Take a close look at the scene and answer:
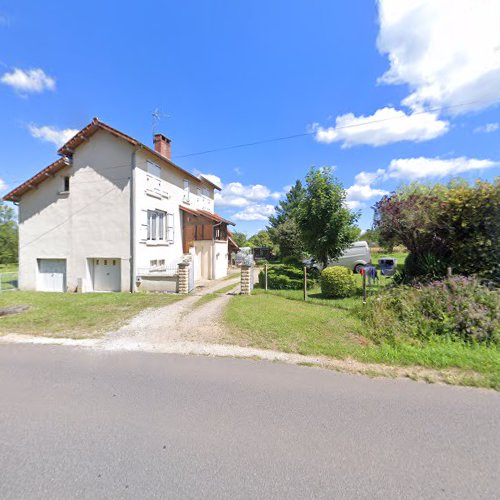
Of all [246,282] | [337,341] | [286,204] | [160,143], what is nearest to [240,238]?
[286,204]

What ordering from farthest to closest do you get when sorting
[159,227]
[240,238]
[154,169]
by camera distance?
1. [240,238]
2. [159,227]
3. [154,169]

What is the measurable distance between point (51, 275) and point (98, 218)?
4.55m

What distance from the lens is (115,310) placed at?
8.48m

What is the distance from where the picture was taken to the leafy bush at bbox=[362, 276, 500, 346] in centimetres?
498

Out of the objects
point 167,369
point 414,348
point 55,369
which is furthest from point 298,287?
point 55,369

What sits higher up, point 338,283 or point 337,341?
point 338,283

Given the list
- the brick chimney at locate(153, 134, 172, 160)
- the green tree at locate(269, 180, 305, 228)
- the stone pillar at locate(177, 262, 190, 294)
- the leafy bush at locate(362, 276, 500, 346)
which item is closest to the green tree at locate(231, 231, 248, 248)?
the green tree at locate(269, 180, 305, 228)

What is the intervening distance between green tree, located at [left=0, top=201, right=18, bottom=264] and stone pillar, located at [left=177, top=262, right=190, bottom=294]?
39.2 m

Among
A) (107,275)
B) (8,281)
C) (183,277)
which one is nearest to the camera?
(183,277)

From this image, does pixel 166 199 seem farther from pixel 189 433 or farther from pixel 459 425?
pixel 459 425

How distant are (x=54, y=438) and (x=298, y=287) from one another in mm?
10581

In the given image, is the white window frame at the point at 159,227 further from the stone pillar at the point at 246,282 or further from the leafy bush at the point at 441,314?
the leafy bush at the point at 441,314

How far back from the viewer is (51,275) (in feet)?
45.5

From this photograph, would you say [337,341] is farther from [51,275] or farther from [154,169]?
[51,275]
